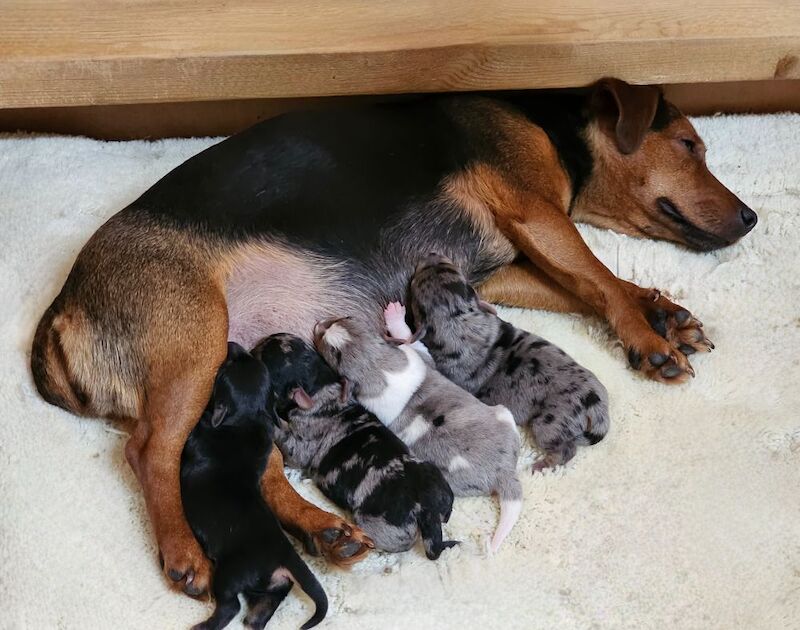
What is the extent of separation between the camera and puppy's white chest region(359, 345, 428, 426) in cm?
262

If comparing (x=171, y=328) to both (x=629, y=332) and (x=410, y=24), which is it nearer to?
(x=410, y=24)

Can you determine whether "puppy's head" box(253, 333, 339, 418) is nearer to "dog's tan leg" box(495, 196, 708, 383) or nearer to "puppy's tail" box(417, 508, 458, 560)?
"puppy's tail" box(417, 508, 458, 560)

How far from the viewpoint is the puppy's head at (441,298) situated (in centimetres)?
277

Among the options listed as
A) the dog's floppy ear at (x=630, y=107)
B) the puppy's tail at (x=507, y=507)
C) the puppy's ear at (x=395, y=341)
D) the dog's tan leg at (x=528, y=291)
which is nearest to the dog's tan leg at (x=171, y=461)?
the puppy's ear at (x=395, y=341)

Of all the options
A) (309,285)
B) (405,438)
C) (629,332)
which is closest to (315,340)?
(309,285)

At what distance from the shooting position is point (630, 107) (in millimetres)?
3068

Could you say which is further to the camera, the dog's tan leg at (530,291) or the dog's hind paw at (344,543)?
the dog's tan leg at (530,291)

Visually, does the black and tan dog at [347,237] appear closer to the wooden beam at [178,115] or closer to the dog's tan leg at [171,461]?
the dog's tan leg at [171,461]

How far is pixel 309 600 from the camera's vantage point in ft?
7.73

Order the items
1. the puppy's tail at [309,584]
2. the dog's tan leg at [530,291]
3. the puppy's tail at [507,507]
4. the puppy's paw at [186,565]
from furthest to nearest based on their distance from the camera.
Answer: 1. the dog's tan leg at [530,291]
2. the puppy's tail at [507,507]
3. the puppy's paw at [186,565]
4. the puppy's tail at [309,584]

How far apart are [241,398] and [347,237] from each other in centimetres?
70

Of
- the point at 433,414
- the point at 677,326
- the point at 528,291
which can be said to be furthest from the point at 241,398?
the point at 677,326

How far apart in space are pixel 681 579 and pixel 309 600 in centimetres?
100

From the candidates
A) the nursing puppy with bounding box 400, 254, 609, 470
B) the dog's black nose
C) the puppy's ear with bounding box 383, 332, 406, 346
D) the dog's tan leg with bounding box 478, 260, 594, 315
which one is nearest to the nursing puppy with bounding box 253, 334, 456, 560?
the puppy's ear with bounding box 383, 332, 406, 346
